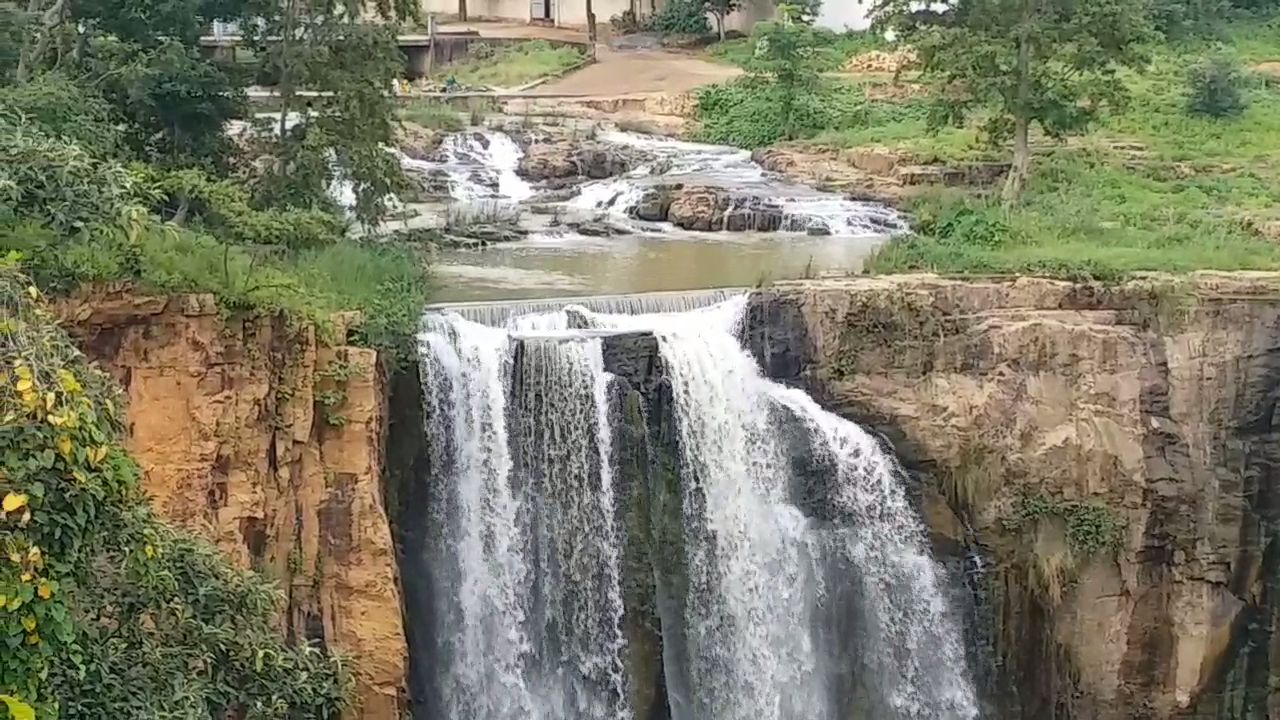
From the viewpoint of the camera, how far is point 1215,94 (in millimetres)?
26078

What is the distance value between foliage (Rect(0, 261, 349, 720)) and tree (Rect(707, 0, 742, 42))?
34384 mm

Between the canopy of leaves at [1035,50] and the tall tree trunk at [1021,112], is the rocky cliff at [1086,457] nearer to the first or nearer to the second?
the tall tree trunk at [1021,112]

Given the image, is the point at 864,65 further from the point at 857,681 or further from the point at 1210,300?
the point at 857,681

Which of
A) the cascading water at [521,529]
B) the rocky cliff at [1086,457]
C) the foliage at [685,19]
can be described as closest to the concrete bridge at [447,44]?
the foliage at [685,19]

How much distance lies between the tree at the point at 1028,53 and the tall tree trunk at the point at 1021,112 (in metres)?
0.02

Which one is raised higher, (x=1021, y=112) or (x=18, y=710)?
(x=1021, y=112)

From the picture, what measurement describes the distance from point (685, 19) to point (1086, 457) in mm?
29337

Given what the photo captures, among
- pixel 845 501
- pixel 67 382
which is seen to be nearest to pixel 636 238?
pixel 845 501

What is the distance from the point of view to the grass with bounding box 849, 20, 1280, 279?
1658cm

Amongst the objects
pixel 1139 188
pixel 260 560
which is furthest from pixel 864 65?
pixel 260 560

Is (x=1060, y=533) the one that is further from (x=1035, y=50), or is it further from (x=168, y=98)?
(x=168, y=98)

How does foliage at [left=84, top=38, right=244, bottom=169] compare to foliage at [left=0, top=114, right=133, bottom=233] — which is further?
foliage at [left=84, top=38, right=244, bottom=169]

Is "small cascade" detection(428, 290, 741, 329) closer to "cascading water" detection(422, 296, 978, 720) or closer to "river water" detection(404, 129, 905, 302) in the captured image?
"cascading water" detection(422, 296, 978, 720)

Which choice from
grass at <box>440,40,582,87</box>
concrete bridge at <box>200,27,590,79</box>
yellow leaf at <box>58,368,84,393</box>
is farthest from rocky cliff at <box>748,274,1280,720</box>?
concrete bridge at <box>200,27,590,79</box>
